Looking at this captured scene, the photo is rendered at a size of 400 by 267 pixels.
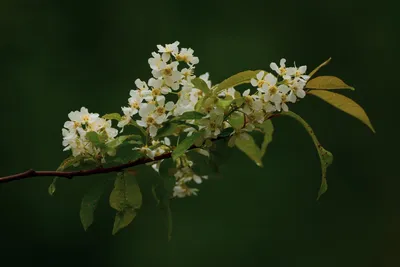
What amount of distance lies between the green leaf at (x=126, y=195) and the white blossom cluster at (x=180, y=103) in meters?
0.05

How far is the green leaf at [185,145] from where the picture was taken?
0.81 m

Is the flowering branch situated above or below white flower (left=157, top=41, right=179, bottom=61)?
below

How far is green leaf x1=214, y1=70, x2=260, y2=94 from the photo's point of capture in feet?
2.78

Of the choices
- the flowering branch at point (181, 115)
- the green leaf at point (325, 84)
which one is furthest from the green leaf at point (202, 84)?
the green leaf at point (325, 84)

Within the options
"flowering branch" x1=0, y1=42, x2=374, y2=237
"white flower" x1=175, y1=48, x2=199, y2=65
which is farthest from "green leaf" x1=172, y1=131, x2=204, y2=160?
"white flower" x1=175, y1=48, x2=199, y2=65

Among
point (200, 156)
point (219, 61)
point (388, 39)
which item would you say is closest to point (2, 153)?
point (219, 61)

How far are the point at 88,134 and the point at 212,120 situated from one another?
145mm

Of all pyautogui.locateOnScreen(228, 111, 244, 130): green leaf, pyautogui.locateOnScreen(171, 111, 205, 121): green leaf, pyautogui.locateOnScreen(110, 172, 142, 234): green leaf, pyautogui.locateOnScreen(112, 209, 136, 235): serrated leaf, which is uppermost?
pyautogui.locateOnScreen(171, 111, 205, 121): green leaf

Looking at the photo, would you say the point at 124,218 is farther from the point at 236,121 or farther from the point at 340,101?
the point at 340,101

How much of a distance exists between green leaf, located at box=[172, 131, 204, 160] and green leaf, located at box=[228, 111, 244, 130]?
4 centimetres

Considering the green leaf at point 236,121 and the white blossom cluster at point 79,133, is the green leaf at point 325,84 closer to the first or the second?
the green leaf at point 236,121

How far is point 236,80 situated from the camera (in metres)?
0.85

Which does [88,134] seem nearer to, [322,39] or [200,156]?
[200,156]

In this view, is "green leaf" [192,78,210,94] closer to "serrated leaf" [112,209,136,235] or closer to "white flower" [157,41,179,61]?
"white flower" [157,41,179,61]
